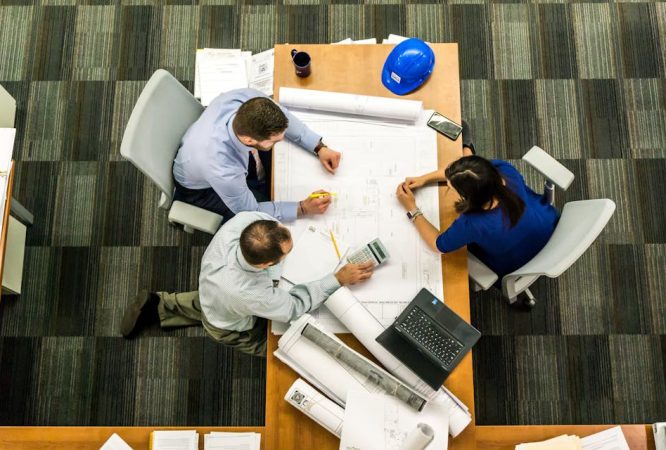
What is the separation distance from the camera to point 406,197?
1818 millimetres

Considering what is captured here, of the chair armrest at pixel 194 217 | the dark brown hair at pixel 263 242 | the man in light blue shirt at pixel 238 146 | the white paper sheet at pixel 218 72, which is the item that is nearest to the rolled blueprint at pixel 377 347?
the dark brown hair at pixel 263 242

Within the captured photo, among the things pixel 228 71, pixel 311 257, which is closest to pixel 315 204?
pixel 311 257

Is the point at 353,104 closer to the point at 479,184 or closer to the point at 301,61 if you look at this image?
the point at 301,61

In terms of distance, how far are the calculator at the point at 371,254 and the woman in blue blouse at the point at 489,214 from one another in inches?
6.0

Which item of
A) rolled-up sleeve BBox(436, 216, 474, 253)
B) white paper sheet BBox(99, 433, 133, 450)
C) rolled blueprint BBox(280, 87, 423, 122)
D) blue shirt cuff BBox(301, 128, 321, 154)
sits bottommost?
white paper sheet BBox(99, 433, 133, 450)

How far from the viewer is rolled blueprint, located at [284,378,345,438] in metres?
1.58

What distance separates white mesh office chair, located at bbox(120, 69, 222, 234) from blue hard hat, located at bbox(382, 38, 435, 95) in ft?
2.48

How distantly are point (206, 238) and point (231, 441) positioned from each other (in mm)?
1218

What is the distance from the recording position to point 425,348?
1.59 metres

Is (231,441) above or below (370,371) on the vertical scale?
below

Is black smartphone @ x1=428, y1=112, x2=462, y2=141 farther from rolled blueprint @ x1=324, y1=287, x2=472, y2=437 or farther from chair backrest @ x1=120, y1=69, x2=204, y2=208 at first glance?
chair backrest @ x1=120, y1=69, x2=204, y2=208

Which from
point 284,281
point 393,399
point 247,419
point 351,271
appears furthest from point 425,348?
point 247,419

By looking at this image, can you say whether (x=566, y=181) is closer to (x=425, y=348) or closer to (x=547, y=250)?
(x=547, y=250)

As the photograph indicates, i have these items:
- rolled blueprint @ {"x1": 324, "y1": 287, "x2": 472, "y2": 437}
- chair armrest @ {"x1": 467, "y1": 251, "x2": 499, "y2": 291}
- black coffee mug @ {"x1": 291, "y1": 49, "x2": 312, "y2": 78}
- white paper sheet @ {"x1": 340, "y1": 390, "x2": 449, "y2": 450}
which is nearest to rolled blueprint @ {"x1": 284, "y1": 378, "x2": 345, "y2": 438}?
white paper sheet @ {"x1": 340, "y1": 390, "x2": 449, "y2": 450}
